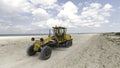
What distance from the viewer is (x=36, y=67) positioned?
10.4 meters

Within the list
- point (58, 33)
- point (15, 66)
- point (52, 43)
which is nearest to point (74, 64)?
point (15, 66)

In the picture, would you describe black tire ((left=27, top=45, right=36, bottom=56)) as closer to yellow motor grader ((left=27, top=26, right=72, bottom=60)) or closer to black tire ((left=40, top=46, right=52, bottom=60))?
yellow motor grader ((left=27, top=26, right=72, bottom=60))

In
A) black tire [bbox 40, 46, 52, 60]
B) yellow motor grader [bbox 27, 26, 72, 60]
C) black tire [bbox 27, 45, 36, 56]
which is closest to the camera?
black tire [bbox 40, 46, 52, 60]

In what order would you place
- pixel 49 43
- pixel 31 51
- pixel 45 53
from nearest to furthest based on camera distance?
pixel 45 53, pixel 31 51, pixel 49 43

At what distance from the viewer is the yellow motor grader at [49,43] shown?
1270 centimetres

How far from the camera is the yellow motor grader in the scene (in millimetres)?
12701

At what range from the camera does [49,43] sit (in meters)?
14.8

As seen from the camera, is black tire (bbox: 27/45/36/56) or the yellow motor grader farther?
black tire (bbox: 27/45/36/56)

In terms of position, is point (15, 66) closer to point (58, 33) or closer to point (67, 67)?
point (67, 67)

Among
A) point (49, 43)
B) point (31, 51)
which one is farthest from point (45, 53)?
point (49, 43)

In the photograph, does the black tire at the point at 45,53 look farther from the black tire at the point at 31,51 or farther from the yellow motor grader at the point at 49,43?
the black tire at the point at 31,51

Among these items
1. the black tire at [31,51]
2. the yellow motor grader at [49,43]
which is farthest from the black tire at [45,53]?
the black tire at [31,51]

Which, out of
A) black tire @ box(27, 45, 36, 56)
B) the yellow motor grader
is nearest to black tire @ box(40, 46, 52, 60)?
the yellow motor grader

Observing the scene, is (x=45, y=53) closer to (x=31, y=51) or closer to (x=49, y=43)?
(x=31, y=51)
